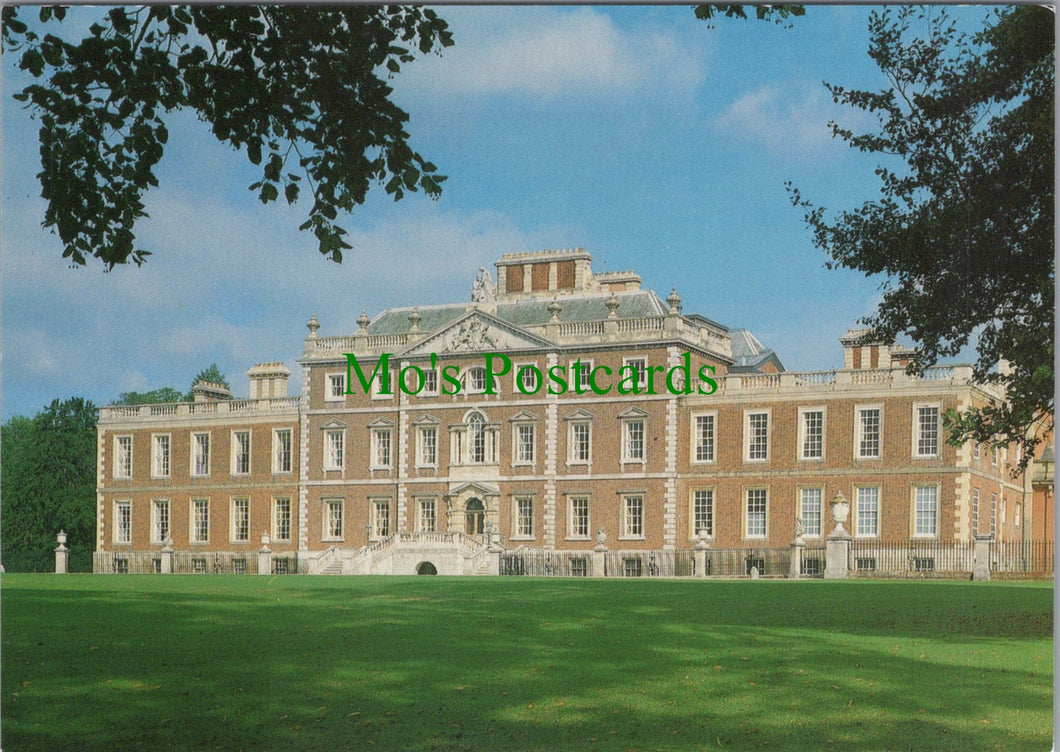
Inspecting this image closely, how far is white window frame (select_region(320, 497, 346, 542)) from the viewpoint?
728 inches

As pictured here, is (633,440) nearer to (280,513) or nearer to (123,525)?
(280,513)

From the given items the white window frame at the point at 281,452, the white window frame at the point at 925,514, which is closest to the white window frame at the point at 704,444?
the white window frame at the point at 925,514

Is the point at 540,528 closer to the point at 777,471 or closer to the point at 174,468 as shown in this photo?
the point at 777,471

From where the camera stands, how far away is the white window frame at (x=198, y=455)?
17516 millimetres

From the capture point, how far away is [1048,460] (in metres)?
14.2

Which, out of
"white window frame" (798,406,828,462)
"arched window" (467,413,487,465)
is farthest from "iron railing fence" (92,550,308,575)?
"white window frame" (798,406,828,462)

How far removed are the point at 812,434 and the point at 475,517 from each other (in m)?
4.82

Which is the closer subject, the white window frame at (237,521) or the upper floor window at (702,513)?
the white window frame at (237,521)

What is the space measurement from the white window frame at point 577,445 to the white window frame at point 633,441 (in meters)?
0.55

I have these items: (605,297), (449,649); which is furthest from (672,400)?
(449,649)

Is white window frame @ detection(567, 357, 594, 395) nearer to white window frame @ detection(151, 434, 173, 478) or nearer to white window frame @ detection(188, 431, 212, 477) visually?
white window frame @ detection(188, 431, 212, 477)

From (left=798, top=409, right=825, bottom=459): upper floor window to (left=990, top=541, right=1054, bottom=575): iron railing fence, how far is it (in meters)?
2.59

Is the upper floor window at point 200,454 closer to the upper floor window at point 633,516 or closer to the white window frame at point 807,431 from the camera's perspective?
the upper floor window at point 633,516

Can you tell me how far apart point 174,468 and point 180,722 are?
348 inches
